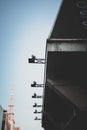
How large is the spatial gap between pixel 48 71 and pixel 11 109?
85920 millimetres

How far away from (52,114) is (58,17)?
20.4ft

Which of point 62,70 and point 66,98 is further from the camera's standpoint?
point 62,70

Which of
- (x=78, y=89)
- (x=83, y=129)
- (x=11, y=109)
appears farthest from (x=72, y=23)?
(x=11, y=109)

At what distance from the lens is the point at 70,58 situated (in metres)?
6.24

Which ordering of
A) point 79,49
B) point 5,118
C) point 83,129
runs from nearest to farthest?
1. point 79,49
2. point 83,129
3. point 5,118

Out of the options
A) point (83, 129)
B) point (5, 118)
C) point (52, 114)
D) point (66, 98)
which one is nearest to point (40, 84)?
point (52, 114)

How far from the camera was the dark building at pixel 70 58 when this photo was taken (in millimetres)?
5941

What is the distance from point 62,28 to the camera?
6.70 metres

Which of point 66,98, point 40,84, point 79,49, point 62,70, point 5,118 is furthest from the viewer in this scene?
point 5,118

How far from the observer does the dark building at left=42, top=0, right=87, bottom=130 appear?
594 centimetres

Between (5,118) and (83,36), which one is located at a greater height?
(83,36)

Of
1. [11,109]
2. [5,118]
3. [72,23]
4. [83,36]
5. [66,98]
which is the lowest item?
[11,109]

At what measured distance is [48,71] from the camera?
23.6 ft

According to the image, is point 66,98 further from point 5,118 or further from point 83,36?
point 5,118
